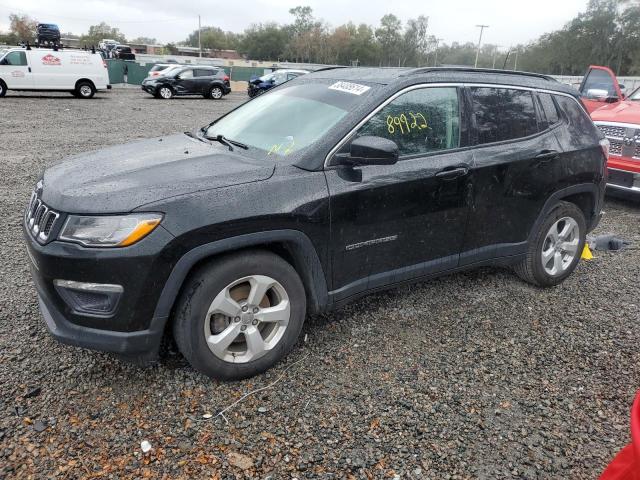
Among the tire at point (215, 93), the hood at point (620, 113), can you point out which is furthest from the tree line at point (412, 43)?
the hood at point (620, 113)

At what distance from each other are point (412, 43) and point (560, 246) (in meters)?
94.3

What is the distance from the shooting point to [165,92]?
22719 mm

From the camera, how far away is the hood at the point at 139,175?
2486 millimetres

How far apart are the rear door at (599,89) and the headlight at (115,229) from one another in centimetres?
739

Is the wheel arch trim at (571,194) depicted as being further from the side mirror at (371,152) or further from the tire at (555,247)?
the side mirror at (371,152)

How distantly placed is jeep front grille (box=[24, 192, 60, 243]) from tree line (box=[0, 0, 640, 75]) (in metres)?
36.8

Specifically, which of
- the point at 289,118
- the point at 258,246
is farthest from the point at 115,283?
the point at 289,118

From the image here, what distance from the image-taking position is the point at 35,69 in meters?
19.3

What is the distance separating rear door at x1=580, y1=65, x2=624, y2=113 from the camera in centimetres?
789

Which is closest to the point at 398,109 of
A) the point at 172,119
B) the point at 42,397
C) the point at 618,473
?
the point at 618,473

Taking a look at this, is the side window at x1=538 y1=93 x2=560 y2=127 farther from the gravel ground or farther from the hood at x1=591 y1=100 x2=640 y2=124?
the hood at x1=591 y1=100 x2=640 y2=124

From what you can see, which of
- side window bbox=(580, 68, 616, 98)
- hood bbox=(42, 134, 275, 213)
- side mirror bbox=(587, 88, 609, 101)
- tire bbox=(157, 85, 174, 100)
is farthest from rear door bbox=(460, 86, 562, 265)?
tire bbox=(157, 85, 174, 100)

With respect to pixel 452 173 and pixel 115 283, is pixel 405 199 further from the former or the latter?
pixel 115 283

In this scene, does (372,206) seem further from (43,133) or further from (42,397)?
(43,133)
